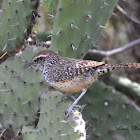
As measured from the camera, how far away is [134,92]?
11.9ft

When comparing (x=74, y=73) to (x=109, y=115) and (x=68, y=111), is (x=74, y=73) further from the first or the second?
(x=109, y=115)

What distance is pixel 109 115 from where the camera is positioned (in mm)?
3037

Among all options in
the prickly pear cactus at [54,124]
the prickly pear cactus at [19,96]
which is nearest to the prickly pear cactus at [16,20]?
the prickly pear cactus at [19,96]

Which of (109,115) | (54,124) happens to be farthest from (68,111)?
(109,115)

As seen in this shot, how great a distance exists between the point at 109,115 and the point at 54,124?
104 cm

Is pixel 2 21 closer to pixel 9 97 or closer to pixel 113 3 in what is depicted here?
pixel 9 97

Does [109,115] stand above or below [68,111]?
below

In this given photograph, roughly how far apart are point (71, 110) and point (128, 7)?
378 centimetres

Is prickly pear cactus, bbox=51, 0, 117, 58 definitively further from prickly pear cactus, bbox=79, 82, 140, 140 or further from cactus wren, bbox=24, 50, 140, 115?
prickly pear cactus, bbox=79, 82, 140, 140

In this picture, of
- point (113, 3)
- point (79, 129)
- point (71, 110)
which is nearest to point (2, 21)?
point (113, 3)

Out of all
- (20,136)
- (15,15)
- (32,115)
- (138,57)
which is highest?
(15,15)

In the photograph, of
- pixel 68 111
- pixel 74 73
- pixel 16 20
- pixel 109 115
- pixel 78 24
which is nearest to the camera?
pixel 68 111

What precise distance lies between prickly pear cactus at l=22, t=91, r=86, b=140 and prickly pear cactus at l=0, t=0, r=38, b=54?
759 mm

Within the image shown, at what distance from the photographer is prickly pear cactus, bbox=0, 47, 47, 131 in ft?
8.57
